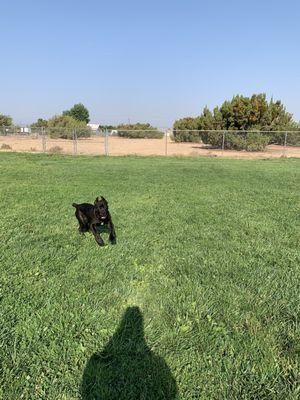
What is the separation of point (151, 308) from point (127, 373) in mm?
827

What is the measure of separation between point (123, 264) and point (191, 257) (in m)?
0.83

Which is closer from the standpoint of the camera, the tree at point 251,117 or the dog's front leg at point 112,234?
the dog's front leg at point 112,234

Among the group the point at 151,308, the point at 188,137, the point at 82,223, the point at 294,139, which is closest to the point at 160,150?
the point at 188,137

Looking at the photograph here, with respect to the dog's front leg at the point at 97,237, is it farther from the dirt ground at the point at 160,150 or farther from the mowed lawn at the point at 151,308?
the dirt ground at the point at 160,150

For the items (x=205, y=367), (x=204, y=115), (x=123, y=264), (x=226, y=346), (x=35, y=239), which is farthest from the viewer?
(x=204, y=115)

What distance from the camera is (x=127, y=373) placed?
2.35m

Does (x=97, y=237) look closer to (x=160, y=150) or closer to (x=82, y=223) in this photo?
(x=82, y=223)

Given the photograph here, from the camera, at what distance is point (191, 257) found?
14.1 feet

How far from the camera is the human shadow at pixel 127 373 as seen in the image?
219cm

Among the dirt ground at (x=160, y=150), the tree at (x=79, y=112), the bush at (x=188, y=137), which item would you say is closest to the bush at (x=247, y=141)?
the dirt ground at (x=160, y=150)

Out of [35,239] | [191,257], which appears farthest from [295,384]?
[35,239]

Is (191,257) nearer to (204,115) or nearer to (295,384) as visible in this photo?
(295,384)

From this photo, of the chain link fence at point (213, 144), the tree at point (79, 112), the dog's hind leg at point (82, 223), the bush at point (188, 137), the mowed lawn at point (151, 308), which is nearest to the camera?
the mowed lawn at point (151, 308)

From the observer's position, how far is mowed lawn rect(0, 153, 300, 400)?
7.51ft
